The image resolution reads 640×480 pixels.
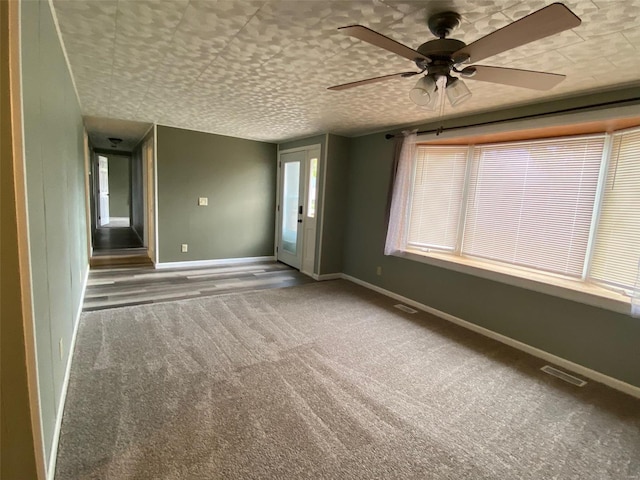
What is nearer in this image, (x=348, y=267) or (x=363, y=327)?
(x=363, y=327)

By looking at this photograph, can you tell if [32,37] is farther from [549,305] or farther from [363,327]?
[549,305]

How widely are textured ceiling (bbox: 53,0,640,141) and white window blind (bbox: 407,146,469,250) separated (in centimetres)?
60

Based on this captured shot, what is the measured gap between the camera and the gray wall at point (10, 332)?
108 cm

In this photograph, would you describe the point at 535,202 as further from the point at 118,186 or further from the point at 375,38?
the point at 118,186

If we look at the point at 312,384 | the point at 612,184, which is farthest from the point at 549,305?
the point at 312,384

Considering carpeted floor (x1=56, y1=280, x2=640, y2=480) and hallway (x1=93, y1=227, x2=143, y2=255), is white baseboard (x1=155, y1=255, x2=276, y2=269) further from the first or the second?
carpeted floor (x1=56, y1=280, x2=640, y2=480)

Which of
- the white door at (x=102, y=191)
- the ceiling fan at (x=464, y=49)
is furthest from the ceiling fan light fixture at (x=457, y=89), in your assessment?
the white door at (x=102, y=191)

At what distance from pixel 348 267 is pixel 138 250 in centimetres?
444

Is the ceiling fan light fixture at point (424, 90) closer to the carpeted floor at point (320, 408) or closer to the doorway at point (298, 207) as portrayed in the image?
the carpeted floor at point (320, 408)

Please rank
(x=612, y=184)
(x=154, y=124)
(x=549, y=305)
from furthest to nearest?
(x=154, y=124) → (x=549, y=305) → (x=612, y=184)

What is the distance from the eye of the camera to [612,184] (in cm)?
272

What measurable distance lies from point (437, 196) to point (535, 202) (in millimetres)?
1119

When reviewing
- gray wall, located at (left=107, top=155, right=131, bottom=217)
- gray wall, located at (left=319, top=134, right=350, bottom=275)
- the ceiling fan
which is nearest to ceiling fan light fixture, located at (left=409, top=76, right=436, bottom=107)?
the ceiling fan

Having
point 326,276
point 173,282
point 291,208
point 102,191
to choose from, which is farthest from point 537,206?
point 102,191
